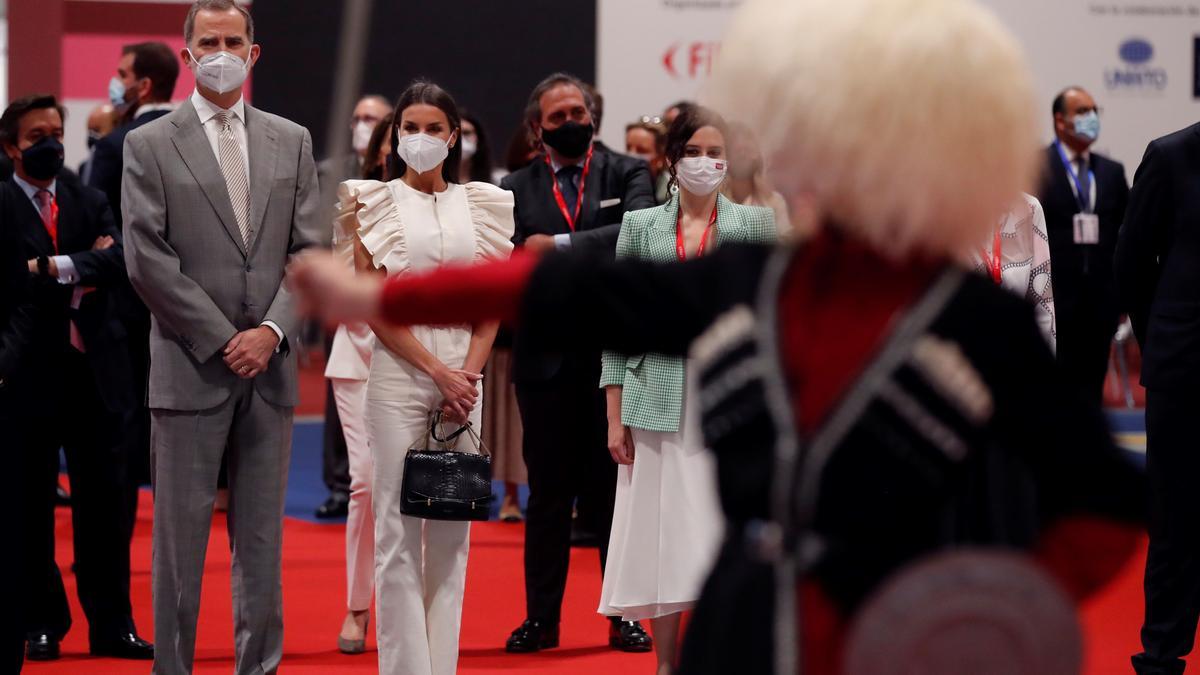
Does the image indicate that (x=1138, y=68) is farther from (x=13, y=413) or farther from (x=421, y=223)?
(x=13, y=413)

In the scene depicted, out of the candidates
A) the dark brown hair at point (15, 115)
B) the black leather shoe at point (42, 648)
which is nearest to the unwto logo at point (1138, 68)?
the dark brown hair at point (15, 115)

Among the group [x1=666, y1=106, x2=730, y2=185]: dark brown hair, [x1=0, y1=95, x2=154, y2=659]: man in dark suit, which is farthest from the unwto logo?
[x1=0, y1=95, x2=154, y2=659]: man in dark suit

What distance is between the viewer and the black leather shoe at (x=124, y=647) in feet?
16.5

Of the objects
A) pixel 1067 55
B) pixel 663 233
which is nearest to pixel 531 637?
pixel 663 233

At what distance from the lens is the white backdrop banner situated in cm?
1092

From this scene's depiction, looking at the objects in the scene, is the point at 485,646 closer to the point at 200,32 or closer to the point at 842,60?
the point at 200,32

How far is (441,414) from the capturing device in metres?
4.38

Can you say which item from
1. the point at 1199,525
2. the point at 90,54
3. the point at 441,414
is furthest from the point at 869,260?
the point at 90,54

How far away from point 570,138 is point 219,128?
1.64 metres

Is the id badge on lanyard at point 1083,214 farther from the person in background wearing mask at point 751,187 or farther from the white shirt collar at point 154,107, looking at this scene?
the white shirt collar at point 154,107

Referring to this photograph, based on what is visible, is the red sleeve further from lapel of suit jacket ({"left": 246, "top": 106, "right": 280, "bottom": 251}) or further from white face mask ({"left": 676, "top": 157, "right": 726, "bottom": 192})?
white face mask ({"left": 676, "top": 157, "right": 726, "bottom": 192})

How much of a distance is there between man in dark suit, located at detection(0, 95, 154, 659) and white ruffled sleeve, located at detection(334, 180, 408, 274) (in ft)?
3.25

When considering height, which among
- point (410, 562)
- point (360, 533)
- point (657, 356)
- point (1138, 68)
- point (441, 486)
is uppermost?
point (1138, 68)

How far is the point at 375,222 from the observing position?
4.40 metres
